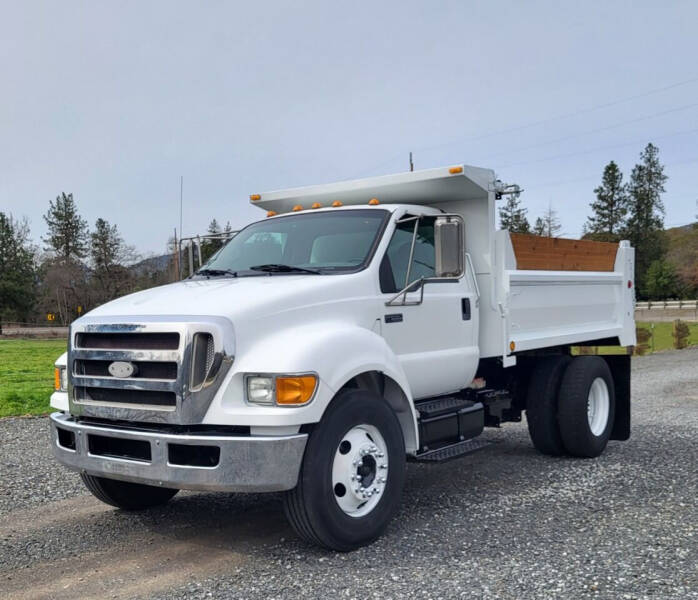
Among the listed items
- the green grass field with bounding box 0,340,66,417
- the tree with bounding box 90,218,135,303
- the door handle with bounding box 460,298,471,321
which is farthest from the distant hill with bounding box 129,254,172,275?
the door handle with bounding box 460,298,471,321

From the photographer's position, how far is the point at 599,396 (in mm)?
8320

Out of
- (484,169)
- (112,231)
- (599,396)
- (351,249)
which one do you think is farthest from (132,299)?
(112,231)

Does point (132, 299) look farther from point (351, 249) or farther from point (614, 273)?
point (614, 273)

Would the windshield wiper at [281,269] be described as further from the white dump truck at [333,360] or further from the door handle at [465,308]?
the door handle at [465,308]

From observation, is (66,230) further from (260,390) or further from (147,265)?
(260,390)

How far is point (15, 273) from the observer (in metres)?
71.6

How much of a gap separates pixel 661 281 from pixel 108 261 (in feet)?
212

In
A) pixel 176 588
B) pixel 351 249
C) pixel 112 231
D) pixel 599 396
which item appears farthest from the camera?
pixel 112 231

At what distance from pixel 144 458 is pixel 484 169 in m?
3.75

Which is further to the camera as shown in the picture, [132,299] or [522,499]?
[522,499]

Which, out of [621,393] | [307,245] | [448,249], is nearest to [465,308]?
[448,249]

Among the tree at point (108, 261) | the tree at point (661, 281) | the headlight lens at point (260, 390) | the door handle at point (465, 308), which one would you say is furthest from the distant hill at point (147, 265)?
the headlight lens at point (260, 390)

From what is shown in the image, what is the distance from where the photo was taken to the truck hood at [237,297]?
4902mm

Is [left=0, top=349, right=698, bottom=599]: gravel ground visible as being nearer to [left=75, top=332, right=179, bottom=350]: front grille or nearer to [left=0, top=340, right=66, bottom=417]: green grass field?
[left=75, top=332, right=179, bottom=350]: front grille
